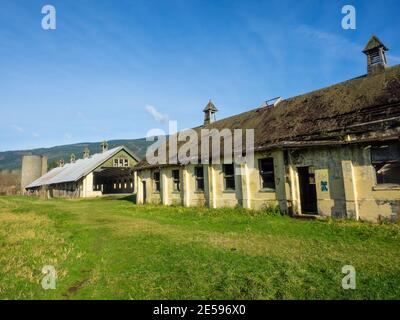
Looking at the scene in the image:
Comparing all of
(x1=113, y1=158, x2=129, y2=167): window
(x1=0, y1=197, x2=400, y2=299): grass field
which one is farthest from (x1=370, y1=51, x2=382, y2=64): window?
(x1=113, y1=158, x2=129, y2=167): window

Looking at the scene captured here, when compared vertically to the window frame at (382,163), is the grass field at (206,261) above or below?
below

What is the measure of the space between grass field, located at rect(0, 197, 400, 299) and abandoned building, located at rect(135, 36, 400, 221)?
5.21 ft

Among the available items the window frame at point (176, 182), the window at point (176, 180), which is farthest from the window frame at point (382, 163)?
the window at point (176, 180)

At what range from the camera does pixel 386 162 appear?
11.6 meters

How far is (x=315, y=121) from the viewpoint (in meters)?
15.0

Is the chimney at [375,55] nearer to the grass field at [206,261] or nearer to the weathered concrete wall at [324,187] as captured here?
the weathered concrete wall at [324,187]

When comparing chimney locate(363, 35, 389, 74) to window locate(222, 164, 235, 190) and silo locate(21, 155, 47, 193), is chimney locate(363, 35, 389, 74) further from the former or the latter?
silo locate(21, 155, 47, 193)

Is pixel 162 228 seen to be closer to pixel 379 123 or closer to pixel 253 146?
pixel 253 146

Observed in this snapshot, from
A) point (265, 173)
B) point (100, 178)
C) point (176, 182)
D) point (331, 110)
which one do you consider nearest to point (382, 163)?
point (331, 110)

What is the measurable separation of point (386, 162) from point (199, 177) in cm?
1115

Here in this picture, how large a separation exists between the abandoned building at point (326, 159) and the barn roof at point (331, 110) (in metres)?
0.04

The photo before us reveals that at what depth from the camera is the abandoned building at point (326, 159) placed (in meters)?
11.8

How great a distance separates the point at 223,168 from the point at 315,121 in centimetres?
603
